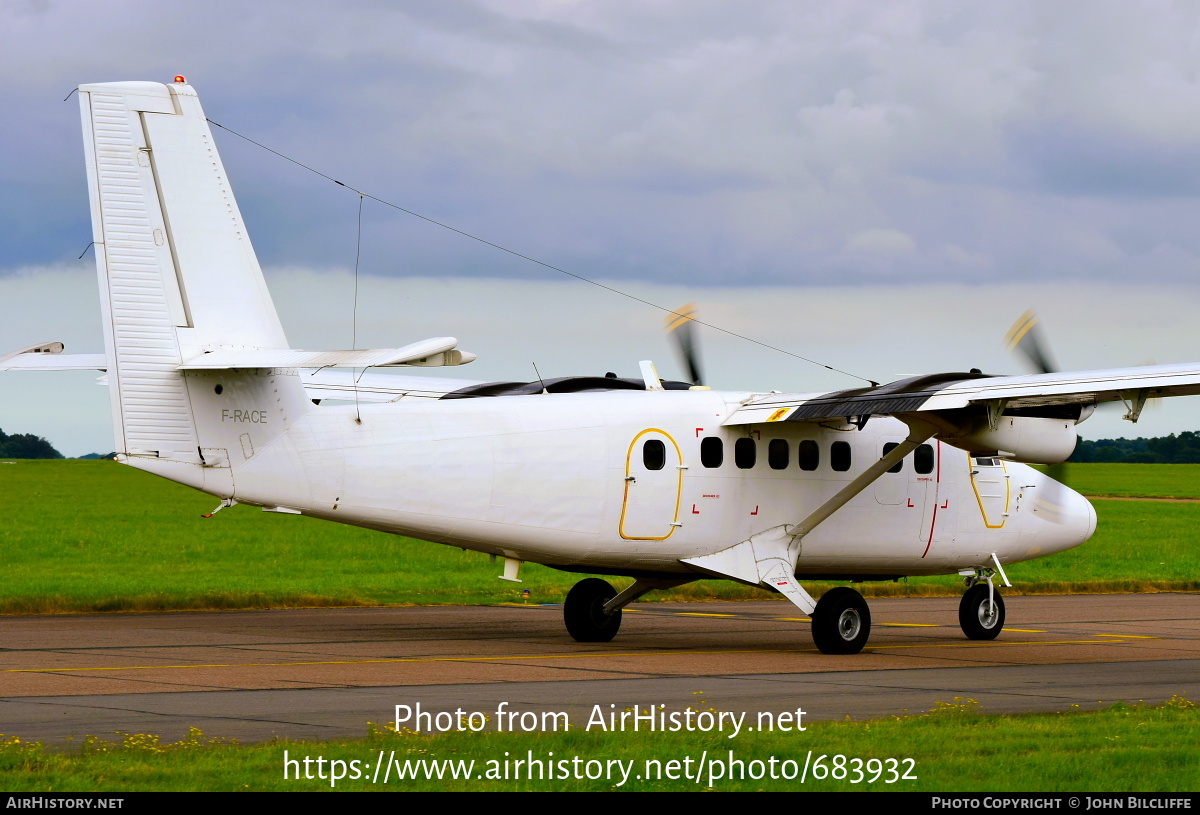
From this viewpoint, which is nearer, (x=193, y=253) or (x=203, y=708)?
(x=203, y=708)

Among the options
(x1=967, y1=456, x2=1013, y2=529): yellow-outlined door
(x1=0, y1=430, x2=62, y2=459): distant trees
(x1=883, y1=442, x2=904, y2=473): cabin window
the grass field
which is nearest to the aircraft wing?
(x1=883, y1=442, x2=904, y2=473): cabin window

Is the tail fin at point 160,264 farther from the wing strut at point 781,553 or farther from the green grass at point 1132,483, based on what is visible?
the green grass at point 1132,483

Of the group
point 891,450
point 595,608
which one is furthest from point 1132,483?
point 595,608

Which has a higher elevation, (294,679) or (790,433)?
(790,433)

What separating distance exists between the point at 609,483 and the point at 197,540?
35.1 metres

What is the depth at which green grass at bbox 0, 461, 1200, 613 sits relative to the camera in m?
29.2

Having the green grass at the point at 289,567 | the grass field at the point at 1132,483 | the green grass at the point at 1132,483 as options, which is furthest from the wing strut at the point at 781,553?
the green grass at the point at 1132,483

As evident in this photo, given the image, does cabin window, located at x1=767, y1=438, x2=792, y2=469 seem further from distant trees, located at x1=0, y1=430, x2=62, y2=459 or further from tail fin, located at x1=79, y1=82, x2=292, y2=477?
distant trees, located at x1=0, y1=430, x2=62, y2=459

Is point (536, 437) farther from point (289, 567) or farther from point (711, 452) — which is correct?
point (289, 567)

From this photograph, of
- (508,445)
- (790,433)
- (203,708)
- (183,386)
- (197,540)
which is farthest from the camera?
(197,540)

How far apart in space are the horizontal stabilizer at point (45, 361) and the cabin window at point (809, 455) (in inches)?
414

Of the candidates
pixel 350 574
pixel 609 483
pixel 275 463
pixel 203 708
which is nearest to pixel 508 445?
pixel 609 483

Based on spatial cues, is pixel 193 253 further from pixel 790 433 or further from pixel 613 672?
pixel 790 433

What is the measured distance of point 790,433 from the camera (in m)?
21.8
